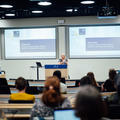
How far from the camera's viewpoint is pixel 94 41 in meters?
10.3

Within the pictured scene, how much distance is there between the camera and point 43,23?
410 inches

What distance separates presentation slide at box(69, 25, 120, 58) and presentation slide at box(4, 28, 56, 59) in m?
0.95

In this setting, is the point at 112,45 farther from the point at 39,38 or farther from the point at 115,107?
the point at 115,107

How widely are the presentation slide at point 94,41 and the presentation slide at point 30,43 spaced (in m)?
0.95

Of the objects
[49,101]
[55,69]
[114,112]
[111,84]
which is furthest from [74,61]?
[49,101]

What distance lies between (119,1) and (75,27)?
378 centimetres

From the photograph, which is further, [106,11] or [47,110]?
[106,11]

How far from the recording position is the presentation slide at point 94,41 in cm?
1023

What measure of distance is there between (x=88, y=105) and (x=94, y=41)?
A: 9.18 m

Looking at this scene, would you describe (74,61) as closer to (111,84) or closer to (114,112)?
(111,84)

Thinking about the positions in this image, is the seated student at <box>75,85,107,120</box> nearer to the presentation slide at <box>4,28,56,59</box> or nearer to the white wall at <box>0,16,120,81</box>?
the white wall at <box>0,16,120,81</box>

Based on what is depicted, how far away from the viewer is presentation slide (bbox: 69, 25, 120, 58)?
10227mm

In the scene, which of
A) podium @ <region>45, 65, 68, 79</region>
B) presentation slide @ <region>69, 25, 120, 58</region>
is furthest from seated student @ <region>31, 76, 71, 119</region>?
presentation slide @ <region>69, 25, 120, 58</region>

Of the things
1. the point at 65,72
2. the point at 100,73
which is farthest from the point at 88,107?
the point at 100,73
